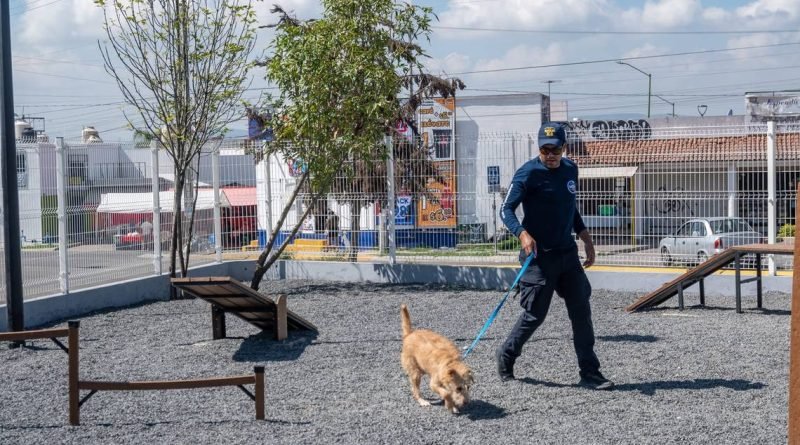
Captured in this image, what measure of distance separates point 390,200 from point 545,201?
27.0ft

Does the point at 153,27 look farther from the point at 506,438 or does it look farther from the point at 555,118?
the point at 555,118

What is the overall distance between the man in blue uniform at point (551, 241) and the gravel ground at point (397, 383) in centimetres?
46

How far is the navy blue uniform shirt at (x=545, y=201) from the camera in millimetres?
7555

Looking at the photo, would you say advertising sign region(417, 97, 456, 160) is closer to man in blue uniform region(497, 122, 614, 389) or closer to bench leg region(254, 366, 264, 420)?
man in blue uniform region(497, 122, 614, 389)

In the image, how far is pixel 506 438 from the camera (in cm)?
627

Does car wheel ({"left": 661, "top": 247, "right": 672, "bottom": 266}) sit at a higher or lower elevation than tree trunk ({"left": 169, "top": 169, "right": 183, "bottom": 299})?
lower

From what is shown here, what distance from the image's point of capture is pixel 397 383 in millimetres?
8094

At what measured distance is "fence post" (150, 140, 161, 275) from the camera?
1449 centimetres

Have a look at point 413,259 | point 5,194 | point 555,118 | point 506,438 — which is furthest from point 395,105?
point 555,118

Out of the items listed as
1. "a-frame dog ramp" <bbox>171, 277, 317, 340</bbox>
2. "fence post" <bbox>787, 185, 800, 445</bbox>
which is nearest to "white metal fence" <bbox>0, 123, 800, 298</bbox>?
"a-frame dog ramp" <bbox>171, 277, 317, 340</bbox>

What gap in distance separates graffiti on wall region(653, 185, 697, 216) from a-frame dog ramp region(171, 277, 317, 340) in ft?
19.9

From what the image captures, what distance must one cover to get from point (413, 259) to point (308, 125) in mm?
3240

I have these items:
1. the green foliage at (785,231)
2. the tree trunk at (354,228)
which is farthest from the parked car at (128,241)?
the green foliage at (785,231)

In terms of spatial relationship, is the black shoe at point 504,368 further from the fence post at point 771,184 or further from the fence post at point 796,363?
the fence post at point 771,184
